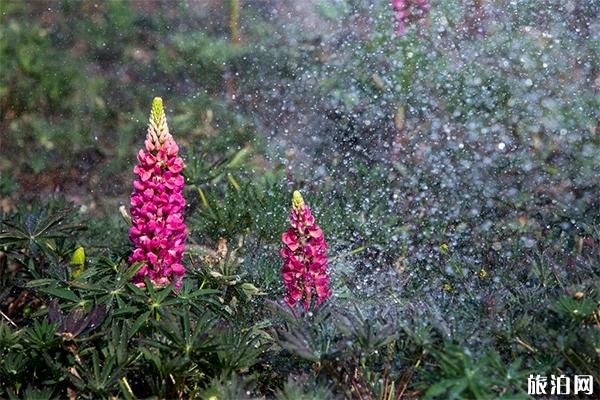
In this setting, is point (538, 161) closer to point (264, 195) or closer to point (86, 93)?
point (264, 195)

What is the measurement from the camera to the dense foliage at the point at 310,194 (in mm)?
1949

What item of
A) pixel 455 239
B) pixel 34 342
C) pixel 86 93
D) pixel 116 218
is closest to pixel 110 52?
pixel 86 93

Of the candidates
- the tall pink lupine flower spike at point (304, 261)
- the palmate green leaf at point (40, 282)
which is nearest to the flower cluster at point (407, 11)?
the tall pink lupine flower spike at point (304, 261)

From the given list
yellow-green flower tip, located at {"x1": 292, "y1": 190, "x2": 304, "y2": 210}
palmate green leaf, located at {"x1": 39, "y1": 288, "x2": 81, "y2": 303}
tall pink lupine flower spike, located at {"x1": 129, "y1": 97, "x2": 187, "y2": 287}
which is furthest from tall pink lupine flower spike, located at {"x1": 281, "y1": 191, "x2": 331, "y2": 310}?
palmate green leaf, located at {"x1": 39, "y1": 288, "x2": 81, "y2": 303}

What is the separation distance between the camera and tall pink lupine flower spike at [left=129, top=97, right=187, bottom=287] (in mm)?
2285

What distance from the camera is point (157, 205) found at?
2.30 meters

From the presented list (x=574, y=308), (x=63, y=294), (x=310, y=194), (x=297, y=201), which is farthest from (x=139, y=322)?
(x=310, y=194)

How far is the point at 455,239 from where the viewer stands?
3201mm

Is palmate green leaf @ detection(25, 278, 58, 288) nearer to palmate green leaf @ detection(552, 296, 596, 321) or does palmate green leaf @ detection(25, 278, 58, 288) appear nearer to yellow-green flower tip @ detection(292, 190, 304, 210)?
yellow-green flower tip @ detection(292, 190, 304, 210)

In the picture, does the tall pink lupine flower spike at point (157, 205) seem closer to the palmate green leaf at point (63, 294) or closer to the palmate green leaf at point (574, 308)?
the palmate green leaf at point (63, 294)

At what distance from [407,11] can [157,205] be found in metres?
1.85

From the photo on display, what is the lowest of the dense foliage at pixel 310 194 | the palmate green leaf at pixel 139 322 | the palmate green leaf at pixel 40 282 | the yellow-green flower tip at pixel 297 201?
the dense foliage at pixel 310 194

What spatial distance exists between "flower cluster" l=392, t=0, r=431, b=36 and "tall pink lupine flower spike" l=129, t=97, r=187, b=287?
168cm

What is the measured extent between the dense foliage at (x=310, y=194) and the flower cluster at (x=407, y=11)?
0.23ft
